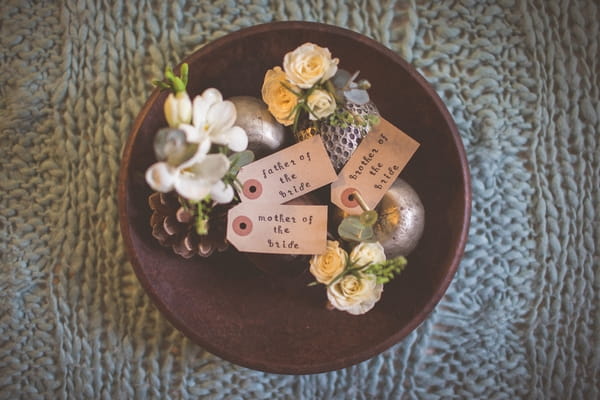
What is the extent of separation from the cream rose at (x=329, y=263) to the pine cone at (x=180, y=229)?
0.45 ft

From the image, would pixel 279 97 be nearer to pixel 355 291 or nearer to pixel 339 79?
pixel 339 79

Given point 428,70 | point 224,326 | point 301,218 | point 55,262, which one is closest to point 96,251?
point 55,262

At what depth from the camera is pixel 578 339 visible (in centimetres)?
90

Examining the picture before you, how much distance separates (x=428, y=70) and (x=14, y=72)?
733 mm

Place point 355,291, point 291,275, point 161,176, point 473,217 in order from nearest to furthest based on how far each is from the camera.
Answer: point 161,176 → point 355,291 → point 291,275 → point 473,217

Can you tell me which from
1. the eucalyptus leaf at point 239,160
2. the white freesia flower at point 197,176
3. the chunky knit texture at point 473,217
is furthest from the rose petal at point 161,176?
the chunky knit texture at point 473,217

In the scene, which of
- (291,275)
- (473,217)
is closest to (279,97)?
(291,275)

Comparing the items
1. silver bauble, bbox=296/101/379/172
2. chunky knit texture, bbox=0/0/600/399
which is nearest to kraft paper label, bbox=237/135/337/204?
silver bauble, bbox=296/101/379/172

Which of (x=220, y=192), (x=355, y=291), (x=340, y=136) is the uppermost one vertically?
(x=340, y=136)

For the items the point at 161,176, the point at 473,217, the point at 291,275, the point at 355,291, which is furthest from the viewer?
the point at 473,217

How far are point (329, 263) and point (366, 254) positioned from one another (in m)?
0.05

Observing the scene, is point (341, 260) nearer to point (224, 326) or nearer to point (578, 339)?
point (224, 326)

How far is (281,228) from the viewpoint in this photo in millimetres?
709

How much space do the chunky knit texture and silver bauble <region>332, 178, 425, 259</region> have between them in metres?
0.21
